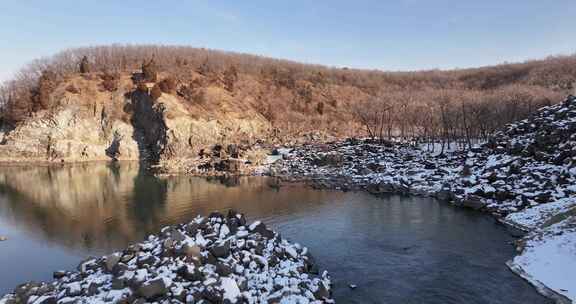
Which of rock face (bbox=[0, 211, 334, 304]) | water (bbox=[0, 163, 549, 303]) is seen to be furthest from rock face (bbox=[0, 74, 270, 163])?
rock face (bbox=[0, 211, 334, 304])

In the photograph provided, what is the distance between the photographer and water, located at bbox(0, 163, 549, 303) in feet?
51.6

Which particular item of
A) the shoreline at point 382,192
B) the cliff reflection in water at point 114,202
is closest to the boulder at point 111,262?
the cliff reflection in water at point 114,202

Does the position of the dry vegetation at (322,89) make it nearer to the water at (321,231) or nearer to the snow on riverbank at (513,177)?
the snow on riverbank at (513,177)

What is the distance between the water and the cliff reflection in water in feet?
0.26

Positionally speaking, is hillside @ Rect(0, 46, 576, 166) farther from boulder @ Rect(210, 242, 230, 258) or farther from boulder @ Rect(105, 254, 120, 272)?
boulder @ Rect(105, 254, 120, 272)

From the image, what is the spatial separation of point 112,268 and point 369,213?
17431 mm

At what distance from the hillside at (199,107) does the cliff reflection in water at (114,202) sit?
14796 mm

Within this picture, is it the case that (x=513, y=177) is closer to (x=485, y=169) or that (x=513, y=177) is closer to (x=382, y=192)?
(x=485, y=169)

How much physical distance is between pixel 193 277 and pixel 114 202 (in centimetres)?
2043

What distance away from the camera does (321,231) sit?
23.2 meters

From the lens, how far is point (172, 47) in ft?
350

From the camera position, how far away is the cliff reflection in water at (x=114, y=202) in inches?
911

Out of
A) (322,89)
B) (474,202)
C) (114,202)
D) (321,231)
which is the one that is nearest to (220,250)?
(321,231)

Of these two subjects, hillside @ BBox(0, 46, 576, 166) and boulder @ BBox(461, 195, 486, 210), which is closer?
boulder @ BBox(461, 195, 486, 210)
